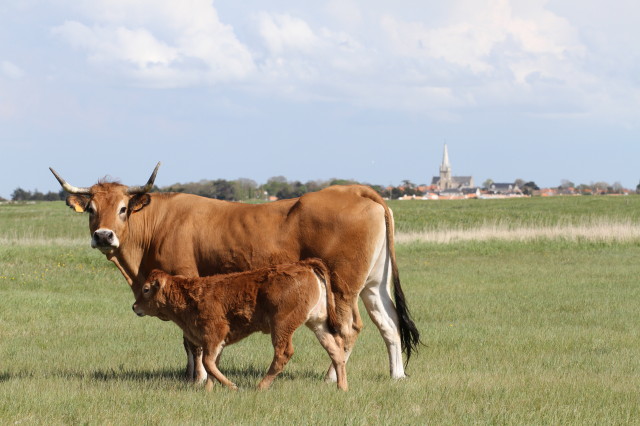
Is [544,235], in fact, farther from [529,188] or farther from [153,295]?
[529,188]

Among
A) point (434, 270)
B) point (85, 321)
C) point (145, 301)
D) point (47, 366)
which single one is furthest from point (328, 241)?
point (434, 270)

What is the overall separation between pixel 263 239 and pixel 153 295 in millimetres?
1415

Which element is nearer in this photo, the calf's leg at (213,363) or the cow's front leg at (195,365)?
the calf's leg at (213,363)

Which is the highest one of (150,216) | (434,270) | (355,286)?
(150,216)

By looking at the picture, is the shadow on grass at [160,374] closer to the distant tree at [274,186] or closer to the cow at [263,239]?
the cow at [263,239]

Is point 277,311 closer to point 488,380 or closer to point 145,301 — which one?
point 145,301

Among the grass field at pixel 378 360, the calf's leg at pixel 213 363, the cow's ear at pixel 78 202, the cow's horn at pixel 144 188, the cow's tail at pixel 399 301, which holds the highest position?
the cow's horn at pixel 144 188

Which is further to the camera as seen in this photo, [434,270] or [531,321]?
[434,270]

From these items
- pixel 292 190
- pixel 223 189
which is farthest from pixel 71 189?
pixel 292 190

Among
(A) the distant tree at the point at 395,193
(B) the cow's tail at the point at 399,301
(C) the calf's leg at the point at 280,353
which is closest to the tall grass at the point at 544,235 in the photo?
(B) the cow's tail at the point at 399,301

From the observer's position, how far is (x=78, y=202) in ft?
33.4

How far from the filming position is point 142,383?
8.98 m

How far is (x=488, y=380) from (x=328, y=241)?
2.40m

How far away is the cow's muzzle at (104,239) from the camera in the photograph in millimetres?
9477
